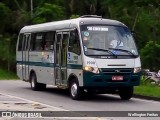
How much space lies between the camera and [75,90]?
18.3 metres

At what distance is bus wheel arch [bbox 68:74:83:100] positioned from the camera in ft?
59.3

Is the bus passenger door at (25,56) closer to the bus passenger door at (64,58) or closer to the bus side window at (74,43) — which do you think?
the bus passenger door at (64,58)

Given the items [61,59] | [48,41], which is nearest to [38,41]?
[48,41]

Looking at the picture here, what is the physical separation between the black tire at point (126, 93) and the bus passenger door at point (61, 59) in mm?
2202

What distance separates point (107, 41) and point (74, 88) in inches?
83.2

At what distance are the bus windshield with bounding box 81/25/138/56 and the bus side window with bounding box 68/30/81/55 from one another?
0.97 ft

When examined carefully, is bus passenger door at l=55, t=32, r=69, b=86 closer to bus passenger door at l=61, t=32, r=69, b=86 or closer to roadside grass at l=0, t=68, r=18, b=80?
bus passenger door at l=61, t=32, r=69, b=86

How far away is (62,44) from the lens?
63.7 feet

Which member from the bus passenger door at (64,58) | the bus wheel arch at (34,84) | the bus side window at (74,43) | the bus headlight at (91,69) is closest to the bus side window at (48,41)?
the bus passenger door at (64,58)

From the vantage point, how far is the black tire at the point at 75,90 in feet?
59.3

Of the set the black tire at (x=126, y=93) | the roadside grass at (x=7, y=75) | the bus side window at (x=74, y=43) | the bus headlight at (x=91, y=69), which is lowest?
the roadside grass at (x=7, y=75)

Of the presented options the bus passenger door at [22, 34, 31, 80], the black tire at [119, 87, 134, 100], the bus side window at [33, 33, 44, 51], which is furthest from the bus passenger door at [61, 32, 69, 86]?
the bus passenger door at [22, 34, 31, 80]

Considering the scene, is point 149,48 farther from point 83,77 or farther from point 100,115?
point 100,115

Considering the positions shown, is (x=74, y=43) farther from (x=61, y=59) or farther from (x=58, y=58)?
(x=58, y=58)
